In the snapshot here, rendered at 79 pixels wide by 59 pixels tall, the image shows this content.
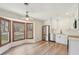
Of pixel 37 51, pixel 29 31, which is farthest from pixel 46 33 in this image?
pixel 37 51

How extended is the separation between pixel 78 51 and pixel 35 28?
6.13m

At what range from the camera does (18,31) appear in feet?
26.0

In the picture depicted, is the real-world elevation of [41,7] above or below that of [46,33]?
above

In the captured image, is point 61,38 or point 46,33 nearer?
point 61,38

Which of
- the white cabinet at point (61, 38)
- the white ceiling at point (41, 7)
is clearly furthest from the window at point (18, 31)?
the white cabinet at point (61, 38)

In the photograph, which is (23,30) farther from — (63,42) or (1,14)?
(1,14)

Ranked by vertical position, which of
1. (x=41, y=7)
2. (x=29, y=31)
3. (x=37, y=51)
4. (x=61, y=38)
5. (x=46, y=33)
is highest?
(x=41, y=7)

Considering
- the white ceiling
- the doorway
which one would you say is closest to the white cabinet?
the doorway

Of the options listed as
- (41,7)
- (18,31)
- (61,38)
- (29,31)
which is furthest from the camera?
(29,31)

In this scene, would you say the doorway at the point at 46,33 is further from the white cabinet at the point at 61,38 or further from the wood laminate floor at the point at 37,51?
the wood laminate floor at the point at 37,51

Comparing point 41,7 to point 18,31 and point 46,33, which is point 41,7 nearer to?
point 18,31

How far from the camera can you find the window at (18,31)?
24.1ft

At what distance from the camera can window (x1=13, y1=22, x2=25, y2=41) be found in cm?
736

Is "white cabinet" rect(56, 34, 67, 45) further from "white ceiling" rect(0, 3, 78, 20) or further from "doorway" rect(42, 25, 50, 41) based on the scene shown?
"white ceiling" rect(0, 3, 78, 20)
